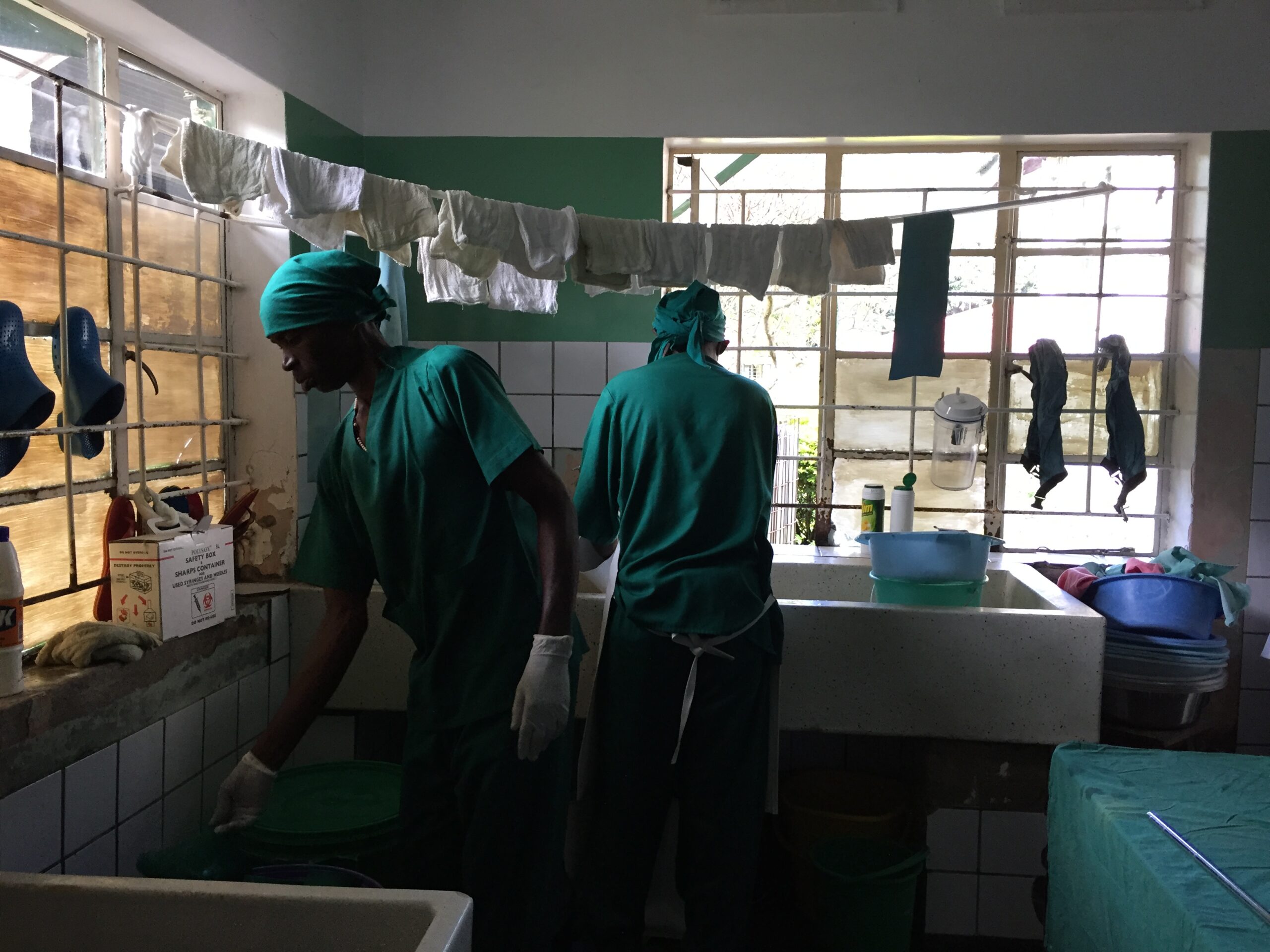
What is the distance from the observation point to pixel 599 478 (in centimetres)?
213

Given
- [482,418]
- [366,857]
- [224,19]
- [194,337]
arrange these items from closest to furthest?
[482,418]
[366,857]
[224,19]
[194,337]

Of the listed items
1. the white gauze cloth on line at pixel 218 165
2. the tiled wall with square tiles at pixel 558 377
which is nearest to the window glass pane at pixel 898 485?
the tiled wall with square tiles at pixel 558 377

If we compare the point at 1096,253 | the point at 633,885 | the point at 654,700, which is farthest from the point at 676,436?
the point at 1096,253

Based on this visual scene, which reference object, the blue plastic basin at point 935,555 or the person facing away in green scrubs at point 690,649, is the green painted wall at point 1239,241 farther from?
the person facing away in green scrubs at point 690,649

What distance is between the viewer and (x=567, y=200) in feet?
9.64

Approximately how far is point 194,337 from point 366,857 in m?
1.30

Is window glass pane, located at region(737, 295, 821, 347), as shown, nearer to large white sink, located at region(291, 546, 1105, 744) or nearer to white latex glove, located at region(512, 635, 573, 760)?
large white sink, located at region(291, 546, 1105, 744)

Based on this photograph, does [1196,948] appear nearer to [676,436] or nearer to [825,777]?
[676,436]

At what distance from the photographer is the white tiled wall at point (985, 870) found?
2.35 meters

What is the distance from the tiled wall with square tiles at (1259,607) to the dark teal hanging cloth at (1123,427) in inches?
12.0

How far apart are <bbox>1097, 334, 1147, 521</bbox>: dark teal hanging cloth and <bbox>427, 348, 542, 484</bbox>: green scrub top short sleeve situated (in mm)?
1983

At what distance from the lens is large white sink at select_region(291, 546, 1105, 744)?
86.7 inches

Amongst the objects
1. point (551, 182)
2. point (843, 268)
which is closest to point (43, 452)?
point (551, 182)

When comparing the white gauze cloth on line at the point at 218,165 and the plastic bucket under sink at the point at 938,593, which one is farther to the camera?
the plastic bucket under sink at the point at 938,593
